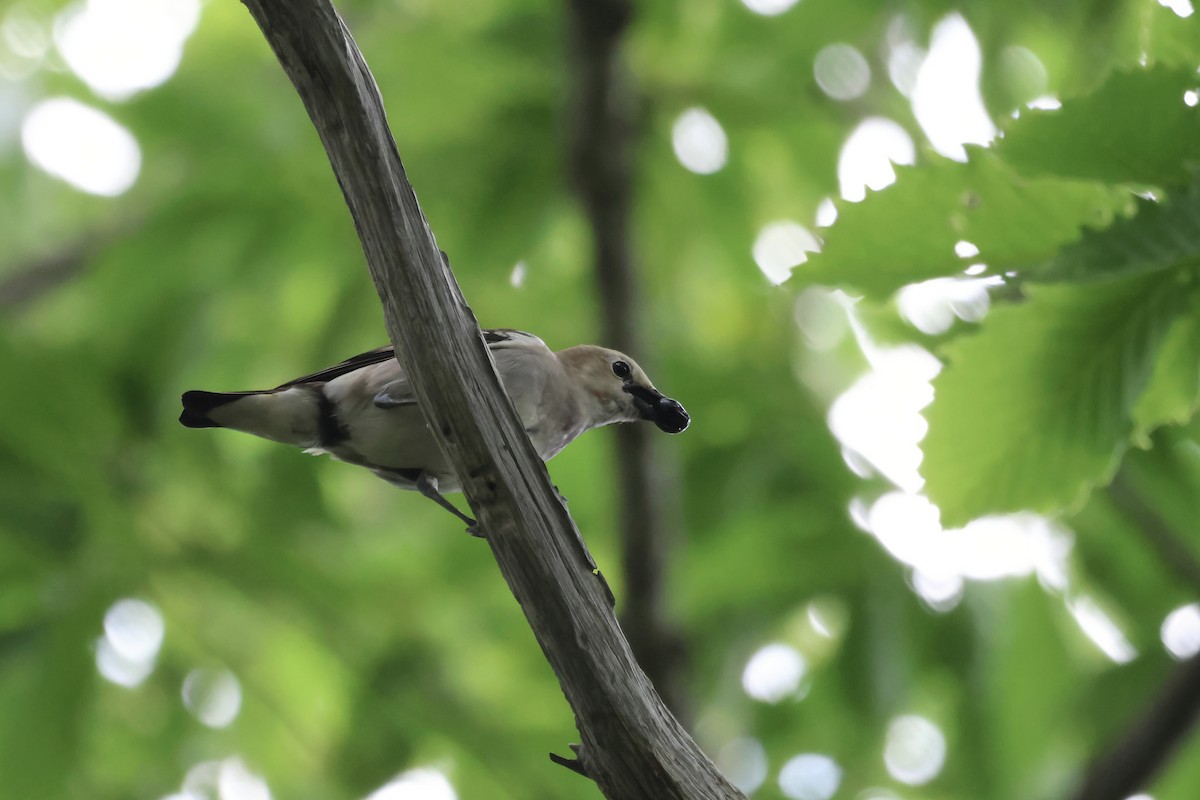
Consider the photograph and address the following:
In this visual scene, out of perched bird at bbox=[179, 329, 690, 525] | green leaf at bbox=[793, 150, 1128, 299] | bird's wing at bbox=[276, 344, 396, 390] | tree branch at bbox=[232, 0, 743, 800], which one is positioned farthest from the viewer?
bird's wing at bbox=[276, 344, 396, 390]

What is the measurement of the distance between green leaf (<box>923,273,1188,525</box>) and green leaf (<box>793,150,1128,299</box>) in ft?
0.46

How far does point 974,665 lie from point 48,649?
14.6 feet

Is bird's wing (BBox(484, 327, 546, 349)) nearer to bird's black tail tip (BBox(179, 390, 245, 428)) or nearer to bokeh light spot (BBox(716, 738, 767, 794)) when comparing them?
bird's black tail tip (BBox(179, 390, 245, 428))

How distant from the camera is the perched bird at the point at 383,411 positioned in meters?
4.61

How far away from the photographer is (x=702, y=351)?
720cm

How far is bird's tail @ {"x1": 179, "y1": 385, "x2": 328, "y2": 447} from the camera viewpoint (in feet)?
15.6

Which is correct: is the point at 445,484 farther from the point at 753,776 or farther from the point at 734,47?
the point at 753,776

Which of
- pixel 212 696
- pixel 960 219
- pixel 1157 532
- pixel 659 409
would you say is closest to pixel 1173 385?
pixel 960 219

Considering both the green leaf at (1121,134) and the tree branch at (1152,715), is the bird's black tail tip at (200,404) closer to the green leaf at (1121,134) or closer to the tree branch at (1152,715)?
the green leaf at (1121,134)

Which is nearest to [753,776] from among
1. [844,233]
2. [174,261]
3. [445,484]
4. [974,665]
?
[974,665]

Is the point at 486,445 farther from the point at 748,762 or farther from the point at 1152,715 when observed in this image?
the point at 748,762

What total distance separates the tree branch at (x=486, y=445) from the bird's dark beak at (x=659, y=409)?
2566mm

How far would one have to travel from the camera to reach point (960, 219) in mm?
2750

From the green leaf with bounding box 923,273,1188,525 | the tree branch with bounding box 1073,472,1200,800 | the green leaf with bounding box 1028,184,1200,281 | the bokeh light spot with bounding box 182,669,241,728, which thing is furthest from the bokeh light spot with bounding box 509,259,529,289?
the green leaf with bounding box 1028,184,1200,281
